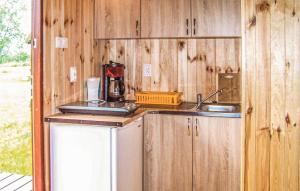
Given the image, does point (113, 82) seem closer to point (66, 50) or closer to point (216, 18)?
point (66, 50)

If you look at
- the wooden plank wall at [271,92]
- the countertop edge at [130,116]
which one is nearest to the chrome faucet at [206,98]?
the countertop edge at [130,116]

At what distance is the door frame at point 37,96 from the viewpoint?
2.69 m

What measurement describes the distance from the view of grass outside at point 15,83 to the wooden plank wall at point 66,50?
193 mm

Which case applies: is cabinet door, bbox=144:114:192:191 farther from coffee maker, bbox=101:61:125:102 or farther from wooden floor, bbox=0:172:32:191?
wooden floor, bbox=0:172:32:191

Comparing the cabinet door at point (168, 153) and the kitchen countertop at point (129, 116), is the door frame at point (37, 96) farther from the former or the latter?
the cabinet door at point (168, 153)

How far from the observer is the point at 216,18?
3143mm

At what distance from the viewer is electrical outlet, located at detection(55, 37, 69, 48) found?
2883 mm

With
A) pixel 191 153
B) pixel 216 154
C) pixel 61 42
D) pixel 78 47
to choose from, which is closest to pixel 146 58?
pixel 78 47

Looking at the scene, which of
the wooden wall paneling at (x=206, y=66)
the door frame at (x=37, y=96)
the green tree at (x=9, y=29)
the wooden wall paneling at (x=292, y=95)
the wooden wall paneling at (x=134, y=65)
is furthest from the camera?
the wooden wall paneling at (x=134, y=65)

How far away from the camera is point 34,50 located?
2723 mm

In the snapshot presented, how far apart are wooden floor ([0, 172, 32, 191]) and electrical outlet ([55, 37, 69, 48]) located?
1.47m

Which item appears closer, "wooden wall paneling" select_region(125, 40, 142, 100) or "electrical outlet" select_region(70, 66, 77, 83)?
"electrical outlet" select_region(70, 66, 77, 83)

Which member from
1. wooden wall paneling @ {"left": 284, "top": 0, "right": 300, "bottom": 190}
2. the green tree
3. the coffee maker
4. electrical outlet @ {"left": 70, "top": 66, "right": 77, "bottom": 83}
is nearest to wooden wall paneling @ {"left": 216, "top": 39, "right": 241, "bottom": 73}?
the coffee maker

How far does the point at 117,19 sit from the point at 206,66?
95 cm
